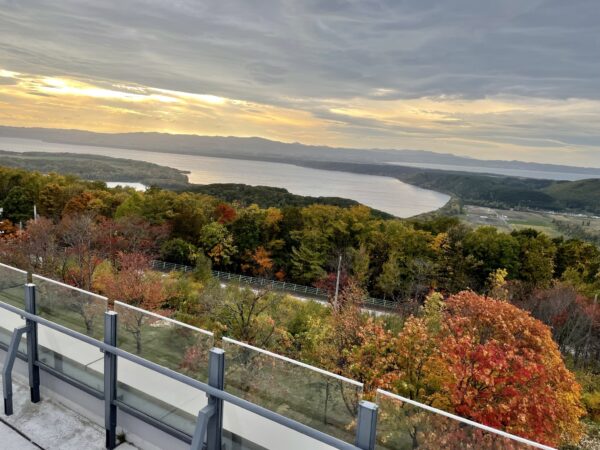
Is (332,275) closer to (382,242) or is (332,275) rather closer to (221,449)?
(382,242)

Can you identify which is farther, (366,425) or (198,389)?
(198,389)

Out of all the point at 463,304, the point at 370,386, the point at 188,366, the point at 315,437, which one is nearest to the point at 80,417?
the point at 188,366

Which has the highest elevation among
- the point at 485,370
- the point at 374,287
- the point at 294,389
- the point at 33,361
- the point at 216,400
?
the point at 294,389

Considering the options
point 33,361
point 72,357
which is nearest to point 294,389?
point 72,357

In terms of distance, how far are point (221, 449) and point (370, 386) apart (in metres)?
8.70

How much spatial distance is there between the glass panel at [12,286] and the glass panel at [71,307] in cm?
25

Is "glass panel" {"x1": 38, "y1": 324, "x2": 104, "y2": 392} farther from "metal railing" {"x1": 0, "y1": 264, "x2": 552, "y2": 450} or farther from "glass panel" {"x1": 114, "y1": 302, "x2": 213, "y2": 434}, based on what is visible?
"glass panel" {"x1": 114, "y1": 302, "x2": 213, "y2": 434}

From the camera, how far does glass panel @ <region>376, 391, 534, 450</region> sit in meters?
2.17

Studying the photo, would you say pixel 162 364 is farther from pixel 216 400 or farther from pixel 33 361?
pixel 33 361

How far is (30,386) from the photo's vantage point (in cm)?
390

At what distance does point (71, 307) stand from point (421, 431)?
298 cm

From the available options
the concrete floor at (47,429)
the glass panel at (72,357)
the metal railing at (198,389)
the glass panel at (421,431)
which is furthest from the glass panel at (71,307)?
the glass panel at (421,431)

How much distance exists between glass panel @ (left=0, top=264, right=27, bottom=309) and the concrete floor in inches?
36.4

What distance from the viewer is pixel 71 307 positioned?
3551 mm
